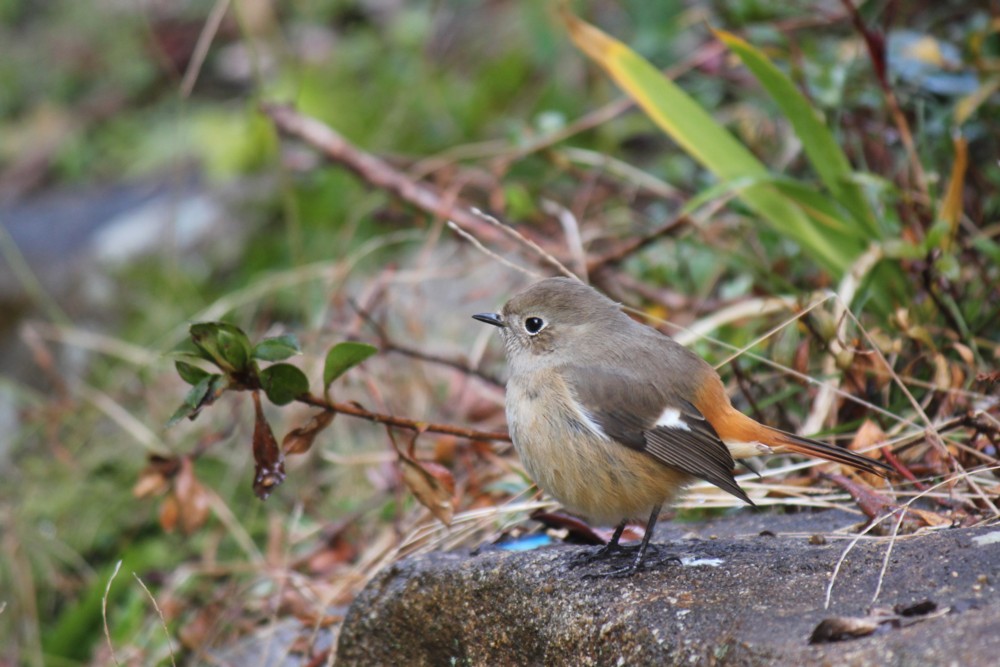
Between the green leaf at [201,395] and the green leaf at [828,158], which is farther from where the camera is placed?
the green leaf at [828,158]

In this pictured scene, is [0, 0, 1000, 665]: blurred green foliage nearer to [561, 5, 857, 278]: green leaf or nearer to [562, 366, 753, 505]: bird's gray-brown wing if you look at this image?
[561, 5, 857, 278]: green leaf

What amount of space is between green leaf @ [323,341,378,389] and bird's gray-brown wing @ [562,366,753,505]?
1.95 feet

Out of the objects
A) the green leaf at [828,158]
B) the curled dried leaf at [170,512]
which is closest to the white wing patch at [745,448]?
the green leaf at [828,158]

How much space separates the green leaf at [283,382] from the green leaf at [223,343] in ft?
0.23

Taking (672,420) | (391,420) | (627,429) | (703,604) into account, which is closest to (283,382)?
(391,420)

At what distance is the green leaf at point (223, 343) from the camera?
2.76 m

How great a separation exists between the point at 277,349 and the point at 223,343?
0.14m

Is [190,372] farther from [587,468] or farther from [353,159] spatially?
[353,159]

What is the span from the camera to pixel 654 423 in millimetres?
2965

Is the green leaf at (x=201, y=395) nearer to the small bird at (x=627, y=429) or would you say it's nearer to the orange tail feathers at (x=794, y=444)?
the small bird at (x=627, y=429)

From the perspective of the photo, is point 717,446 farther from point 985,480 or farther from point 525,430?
point 985,480

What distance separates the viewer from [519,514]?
11.8 feet

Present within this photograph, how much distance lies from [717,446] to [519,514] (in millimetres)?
915

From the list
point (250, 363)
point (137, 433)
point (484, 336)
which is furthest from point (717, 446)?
point (137, 433)
